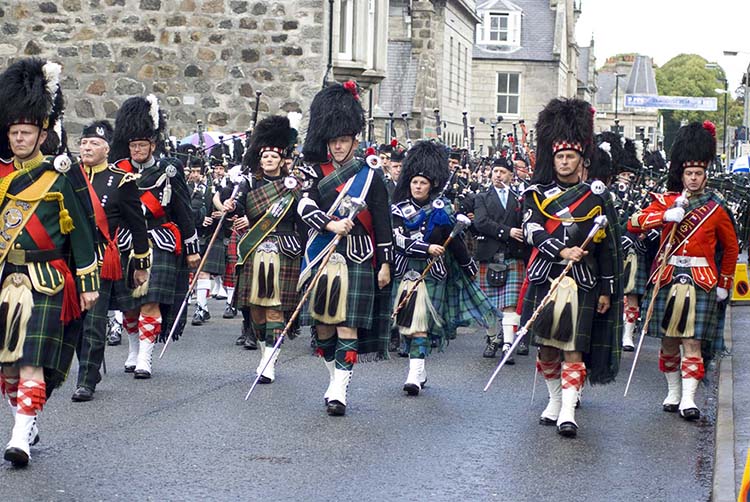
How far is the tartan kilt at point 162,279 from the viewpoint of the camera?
34.0 feet

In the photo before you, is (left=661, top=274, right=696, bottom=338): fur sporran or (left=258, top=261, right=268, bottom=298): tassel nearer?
(left=661, top=274, right=696, bottom=338): fur sporran

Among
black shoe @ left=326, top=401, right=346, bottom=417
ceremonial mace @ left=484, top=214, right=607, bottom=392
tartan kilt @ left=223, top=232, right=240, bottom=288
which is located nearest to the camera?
ceremonial mace @ left=484, top=214, right=607, bottom=392

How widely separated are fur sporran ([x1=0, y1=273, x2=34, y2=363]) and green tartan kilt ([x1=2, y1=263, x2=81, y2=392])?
25 mm

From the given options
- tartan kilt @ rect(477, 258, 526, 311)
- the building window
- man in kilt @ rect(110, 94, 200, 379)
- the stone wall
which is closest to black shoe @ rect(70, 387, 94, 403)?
man in kilt @ rect(110, 94, 200, 379)

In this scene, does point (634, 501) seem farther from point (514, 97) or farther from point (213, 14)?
point (514, 97)

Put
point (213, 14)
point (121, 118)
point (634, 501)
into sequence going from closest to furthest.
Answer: point (634, 501), point (121, 118), point (213, 14)

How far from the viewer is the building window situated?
61.4 metres

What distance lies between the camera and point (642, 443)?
327 inches

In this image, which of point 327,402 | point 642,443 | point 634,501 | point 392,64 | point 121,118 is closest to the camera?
point 634,501

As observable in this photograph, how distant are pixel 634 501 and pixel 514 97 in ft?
183

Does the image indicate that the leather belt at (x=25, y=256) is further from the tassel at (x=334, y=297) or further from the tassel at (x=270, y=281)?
the tassel at (x=270, y=281)

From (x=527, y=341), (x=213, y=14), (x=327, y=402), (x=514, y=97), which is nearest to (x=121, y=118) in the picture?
(x=327, y=402)

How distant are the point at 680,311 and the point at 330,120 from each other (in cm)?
253

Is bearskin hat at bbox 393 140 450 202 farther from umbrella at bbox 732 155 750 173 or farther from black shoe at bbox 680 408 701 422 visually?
umbrella at bbox 732 155 750 173
